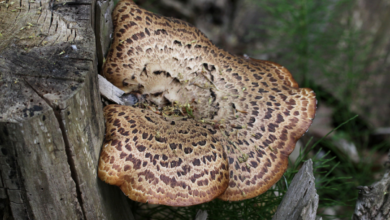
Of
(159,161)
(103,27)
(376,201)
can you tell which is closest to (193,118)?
(159,161)

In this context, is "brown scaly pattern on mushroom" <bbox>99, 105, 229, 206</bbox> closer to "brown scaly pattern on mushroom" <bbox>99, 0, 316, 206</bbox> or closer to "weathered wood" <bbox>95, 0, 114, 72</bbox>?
"brown scaly pattern on mushroom" <bbox>99, 0, 316, 206</bbox>

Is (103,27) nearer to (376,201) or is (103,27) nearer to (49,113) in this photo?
(49,113)

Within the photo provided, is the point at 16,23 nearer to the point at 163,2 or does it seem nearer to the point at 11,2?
the point at 11,2

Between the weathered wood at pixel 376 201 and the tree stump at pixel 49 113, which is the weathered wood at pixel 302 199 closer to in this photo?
the weathered wood at pixel 376 201

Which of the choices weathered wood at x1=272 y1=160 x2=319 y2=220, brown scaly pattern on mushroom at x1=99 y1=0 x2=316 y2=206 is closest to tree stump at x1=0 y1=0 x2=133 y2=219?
brown scaly pattern on mushroom at x1=99 y1=0 x2=316 y2=206

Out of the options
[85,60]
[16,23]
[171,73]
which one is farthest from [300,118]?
[16,23]
